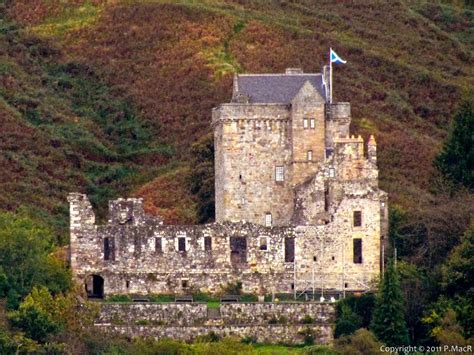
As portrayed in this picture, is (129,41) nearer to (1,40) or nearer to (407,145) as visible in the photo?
(1,40)

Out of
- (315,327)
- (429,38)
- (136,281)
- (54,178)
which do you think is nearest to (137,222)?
(136,281)

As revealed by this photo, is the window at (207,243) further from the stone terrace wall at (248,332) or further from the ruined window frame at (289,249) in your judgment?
the stone terrace wall at (248,332)

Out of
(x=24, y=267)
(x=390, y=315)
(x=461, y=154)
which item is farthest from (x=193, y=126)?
(x=390, y=315)

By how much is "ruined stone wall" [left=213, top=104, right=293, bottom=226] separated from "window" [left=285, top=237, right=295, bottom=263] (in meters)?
4.13

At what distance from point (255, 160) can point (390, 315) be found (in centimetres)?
1190

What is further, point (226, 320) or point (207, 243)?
point (207, 243)

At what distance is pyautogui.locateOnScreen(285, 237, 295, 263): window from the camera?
97.5 meters

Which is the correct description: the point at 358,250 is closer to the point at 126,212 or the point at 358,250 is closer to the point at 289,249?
the point at 289,249

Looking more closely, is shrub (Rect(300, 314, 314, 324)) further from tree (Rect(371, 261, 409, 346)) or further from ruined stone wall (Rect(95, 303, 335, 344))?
tree (Rect(371, 261, 409, 346))

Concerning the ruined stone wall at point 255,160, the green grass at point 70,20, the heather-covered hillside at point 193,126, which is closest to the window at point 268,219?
the ruined stone wall at point 255,160

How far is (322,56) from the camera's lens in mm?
149750

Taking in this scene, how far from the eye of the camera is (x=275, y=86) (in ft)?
337

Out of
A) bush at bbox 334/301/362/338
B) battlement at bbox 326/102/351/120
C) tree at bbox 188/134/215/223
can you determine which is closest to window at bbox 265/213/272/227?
battlement at bbox 326/102/351/120

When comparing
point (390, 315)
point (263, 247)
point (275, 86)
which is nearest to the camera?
point (390, 315)
